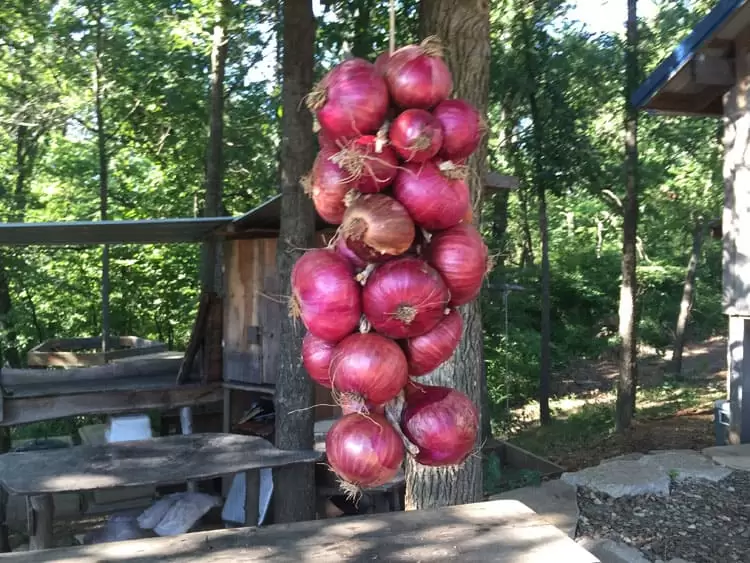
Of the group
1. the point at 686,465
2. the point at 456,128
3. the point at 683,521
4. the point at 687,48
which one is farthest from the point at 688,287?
the point at 456,128

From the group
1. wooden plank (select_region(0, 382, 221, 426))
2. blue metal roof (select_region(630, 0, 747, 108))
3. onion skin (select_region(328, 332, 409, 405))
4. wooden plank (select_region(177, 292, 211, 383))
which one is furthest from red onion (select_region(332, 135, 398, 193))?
wooden plank (select_region(177, 292, 211, 383))

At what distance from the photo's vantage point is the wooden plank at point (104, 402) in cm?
688

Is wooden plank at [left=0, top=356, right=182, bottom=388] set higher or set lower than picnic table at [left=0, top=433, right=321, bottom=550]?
higher

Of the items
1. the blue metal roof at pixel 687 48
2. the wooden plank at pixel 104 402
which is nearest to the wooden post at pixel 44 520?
the wooden plank at pixel 104 402

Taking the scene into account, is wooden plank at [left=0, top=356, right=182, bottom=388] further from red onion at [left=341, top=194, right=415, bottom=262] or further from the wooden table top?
red onion at [left=341, top=194, right=415, bottom=262]

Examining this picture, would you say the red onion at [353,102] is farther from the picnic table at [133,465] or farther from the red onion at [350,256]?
the picnic table at [133,465]

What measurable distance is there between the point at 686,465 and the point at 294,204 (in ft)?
13.9

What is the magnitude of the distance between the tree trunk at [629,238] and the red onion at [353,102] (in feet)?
29.2

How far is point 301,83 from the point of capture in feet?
18.4

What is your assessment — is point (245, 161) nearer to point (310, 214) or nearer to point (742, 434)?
point (310, 214)

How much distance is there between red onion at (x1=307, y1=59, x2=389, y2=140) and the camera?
58.4 inches

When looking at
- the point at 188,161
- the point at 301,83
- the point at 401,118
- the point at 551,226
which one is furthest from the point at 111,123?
the point at 551,226

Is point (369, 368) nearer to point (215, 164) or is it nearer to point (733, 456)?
point (733, 456)

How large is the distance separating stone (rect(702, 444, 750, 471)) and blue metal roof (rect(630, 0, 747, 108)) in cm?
378
